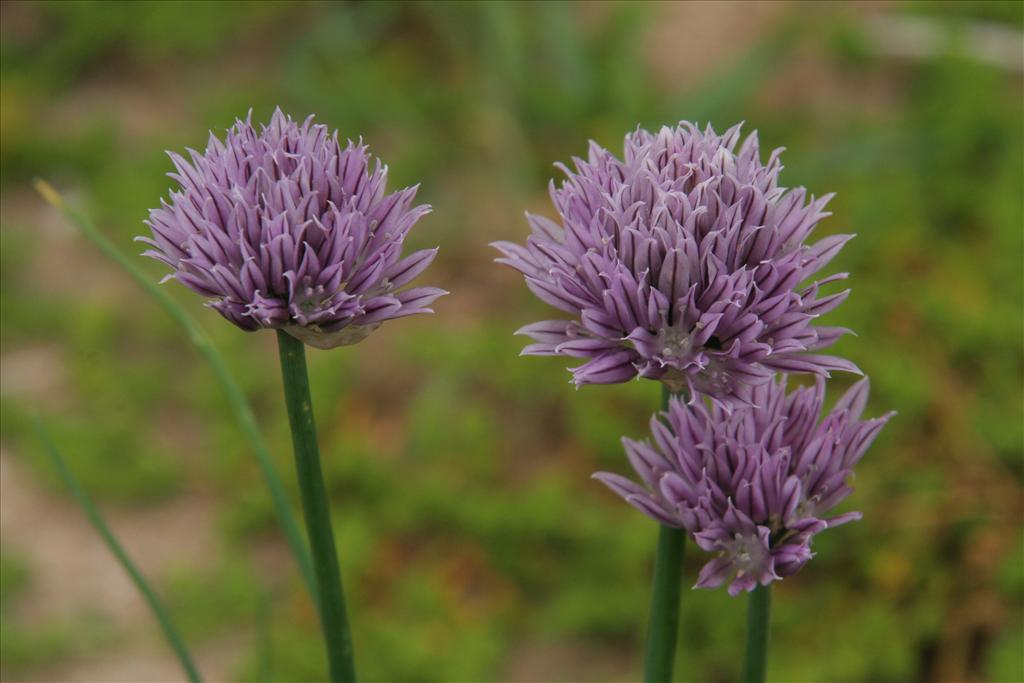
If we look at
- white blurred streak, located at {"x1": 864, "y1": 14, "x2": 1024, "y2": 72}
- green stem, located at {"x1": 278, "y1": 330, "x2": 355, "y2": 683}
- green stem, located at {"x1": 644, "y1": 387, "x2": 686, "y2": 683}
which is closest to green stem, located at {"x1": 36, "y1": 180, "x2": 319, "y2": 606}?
green stem, located at {"x1": 278, "y1": 330, "x2": 355, "y2": 683}

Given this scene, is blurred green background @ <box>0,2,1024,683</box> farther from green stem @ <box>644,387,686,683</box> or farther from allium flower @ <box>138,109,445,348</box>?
allium flower @ <box>138,109,445,348</box>

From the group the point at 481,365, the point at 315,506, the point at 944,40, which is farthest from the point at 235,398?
the point at 944,40

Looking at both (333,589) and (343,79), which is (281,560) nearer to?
(343,79)

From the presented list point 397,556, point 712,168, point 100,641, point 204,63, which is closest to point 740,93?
point 397,556

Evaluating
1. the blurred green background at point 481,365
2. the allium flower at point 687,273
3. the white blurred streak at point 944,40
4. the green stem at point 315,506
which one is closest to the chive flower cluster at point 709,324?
the allium flower at point 687,273

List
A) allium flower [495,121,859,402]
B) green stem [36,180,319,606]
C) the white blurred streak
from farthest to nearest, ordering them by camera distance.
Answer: the white blurred streak < green stem [36,180,319,606] < allium flower [495,121,859,402]

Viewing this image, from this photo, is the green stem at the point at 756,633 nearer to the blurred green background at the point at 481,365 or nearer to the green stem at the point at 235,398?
the green stem at the point at 235,398

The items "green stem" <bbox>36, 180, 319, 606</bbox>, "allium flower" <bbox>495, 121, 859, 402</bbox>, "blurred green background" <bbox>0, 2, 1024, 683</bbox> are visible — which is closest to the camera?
Answer: "allium flower" <bbox>495, 121, 859, 402</bbox>
